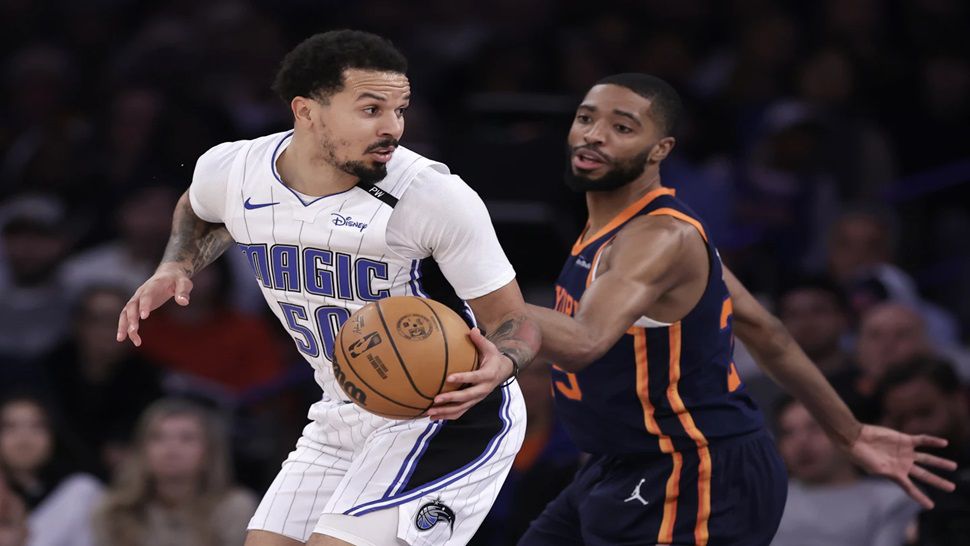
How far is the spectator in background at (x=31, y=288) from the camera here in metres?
8.23

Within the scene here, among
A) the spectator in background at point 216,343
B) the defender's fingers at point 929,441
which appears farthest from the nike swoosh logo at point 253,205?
the spectator in background at point 216,343

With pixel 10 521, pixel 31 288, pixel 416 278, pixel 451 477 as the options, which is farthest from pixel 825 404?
pixel 31 288

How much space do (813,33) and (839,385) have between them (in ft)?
11.9

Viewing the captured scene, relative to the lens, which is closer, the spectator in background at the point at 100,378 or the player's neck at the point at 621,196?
the player's neck at the point at 621,196

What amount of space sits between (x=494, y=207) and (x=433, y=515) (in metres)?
4.13

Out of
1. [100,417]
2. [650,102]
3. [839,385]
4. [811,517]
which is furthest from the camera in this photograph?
[100,417]

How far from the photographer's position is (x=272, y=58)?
Result: 10016mm

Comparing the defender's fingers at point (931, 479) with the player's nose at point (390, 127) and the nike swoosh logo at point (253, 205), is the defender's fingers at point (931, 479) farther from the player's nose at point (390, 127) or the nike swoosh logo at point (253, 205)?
the nike swoosh logo at point (253, 205)

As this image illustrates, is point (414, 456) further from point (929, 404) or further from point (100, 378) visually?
point (100, 378)

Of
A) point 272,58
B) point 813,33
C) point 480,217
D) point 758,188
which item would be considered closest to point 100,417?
point 272,58

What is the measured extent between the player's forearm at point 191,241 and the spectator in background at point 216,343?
12.2ft

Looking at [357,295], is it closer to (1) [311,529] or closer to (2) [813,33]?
(1) [311,529]

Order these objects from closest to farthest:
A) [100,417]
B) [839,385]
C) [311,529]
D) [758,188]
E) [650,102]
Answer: [311,529]
[650,102]
[839,385]
[100,417]
[758,188]

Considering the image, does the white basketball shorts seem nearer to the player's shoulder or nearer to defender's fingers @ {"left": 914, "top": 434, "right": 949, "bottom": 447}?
the player's shoulder
